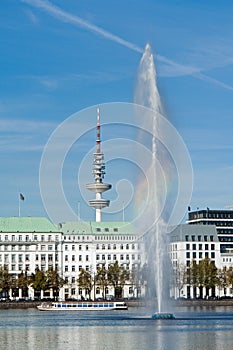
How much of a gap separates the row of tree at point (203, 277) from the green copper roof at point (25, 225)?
33255mm

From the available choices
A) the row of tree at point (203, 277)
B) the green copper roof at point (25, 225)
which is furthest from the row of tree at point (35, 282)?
the row of tree at point (203, 277)

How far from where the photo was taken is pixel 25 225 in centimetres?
19338

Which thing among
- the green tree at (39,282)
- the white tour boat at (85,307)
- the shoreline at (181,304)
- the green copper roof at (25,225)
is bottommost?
the white tour boat at (85,307)

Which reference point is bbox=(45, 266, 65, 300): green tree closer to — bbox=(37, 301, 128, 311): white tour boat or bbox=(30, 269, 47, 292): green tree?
bbox=(30, 269, 47, 292): green tree

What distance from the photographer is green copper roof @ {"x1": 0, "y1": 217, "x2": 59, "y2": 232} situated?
19250cm

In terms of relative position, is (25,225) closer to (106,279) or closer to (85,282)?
(85,282)

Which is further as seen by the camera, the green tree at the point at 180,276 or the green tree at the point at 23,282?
the green tree at the point at 180,276

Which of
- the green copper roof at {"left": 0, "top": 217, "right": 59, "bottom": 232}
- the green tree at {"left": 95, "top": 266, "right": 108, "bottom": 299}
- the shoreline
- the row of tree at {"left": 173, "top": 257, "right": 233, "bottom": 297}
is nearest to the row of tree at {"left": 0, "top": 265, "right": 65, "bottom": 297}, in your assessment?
the green tree at {"left": 95, "top": 266, "right": 108, "bottom": 299}

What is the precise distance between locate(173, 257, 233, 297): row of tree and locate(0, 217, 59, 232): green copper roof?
109 ft

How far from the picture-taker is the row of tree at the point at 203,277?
550 ft

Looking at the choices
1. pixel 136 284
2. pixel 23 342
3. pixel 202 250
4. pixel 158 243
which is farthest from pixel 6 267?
pixel 23 342

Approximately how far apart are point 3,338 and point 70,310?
66785mm

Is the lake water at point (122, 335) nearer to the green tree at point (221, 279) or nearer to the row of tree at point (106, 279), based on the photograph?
the green tree at point (221, 279)

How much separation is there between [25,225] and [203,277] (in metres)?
44.1
